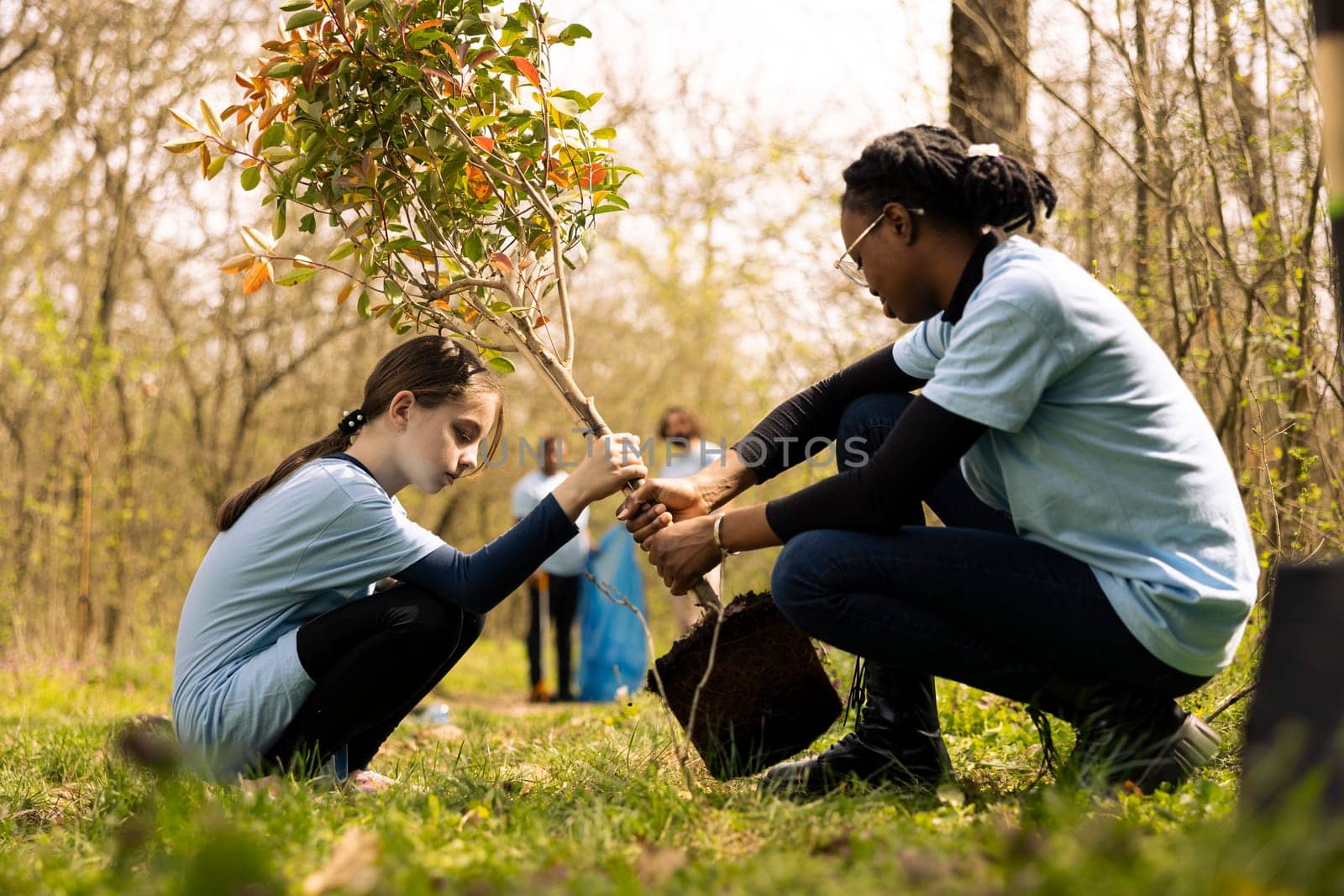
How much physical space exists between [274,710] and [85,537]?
5901 mm

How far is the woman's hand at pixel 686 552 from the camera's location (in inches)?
100.0

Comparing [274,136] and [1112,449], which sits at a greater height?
[274,136]

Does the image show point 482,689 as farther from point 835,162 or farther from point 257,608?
point 257,608

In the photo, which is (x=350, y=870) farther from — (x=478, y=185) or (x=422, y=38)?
(x=478, y=185)

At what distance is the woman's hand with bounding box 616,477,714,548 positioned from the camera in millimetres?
2770

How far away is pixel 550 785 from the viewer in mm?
2670

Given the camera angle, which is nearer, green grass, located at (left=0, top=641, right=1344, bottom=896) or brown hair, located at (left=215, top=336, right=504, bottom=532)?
green grass, located at (left=0, top=641, right=1344, bottom=896)

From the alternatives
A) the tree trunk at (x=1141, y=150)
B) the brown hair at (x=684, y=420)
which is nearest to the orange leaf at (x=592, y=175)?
the tree trunk at (x=1141, y=150)

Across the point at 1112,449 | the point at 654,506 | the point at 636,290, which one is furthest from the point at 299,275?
the point at 636,290

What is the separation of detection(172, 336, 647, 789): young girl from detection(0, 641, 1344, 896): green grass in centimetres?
22

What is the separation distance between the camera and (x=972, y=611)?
7.45 feet

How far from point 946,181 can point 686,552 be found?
0.96 metres

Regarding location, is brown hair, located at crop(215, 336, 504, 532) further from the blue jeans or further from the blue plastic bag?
the blue plastic bag

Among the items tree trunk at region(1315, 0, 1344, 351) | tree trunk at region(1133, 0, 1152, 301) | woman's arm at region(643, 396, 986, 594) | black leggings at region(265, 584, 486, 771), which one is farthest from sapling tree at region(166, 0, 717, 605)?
tree trunk at region(1133, 0, 1152, 301)
